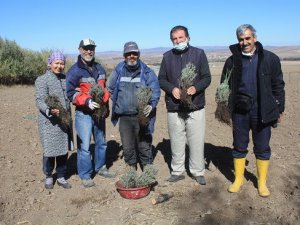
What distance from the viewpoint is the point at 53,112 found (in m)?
5.32

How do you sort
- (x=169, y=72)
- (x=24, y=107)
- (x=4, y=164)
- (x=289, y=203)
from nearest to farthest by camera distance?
(x=289, y=203), (x=169, y=72), (x=4, y=164), (x=24, y=107)

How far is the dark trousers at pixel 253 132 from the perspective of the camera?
5.23 metres

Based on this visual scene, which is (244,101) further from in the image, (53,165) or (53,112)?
(53,165)

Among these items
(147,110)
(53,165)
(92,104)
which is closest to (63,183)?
(53,165)

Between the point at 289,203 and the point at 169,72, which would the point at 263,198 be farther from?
the point at 169,72

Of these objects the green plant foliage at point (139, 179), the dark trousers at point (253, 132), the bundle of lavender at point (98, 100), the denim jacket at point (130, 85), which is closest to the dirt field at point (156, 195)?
the green plant foliage at point (139, 179)

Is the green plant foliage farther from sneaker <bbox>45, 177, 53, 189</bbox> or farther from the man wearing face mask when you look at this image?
sneaker <bbox>45, 177, 53, 189</bbox>

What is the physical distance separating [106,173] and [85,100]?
4.77 ft

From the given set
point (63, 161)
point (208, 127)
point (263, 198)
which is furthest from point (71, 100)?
point (208, 127)

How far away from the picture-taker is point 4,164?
679 centimetres

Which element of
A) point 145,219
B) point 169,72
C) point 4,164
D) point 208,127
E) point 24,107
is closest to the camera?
point 145,219

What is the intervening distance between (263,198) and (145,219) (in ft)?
5.44

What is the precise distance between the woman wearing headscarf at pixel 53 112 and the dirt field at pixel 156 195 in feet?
1.82

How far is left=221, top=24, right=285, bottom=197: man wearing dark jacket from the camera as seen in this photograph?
197 inches
